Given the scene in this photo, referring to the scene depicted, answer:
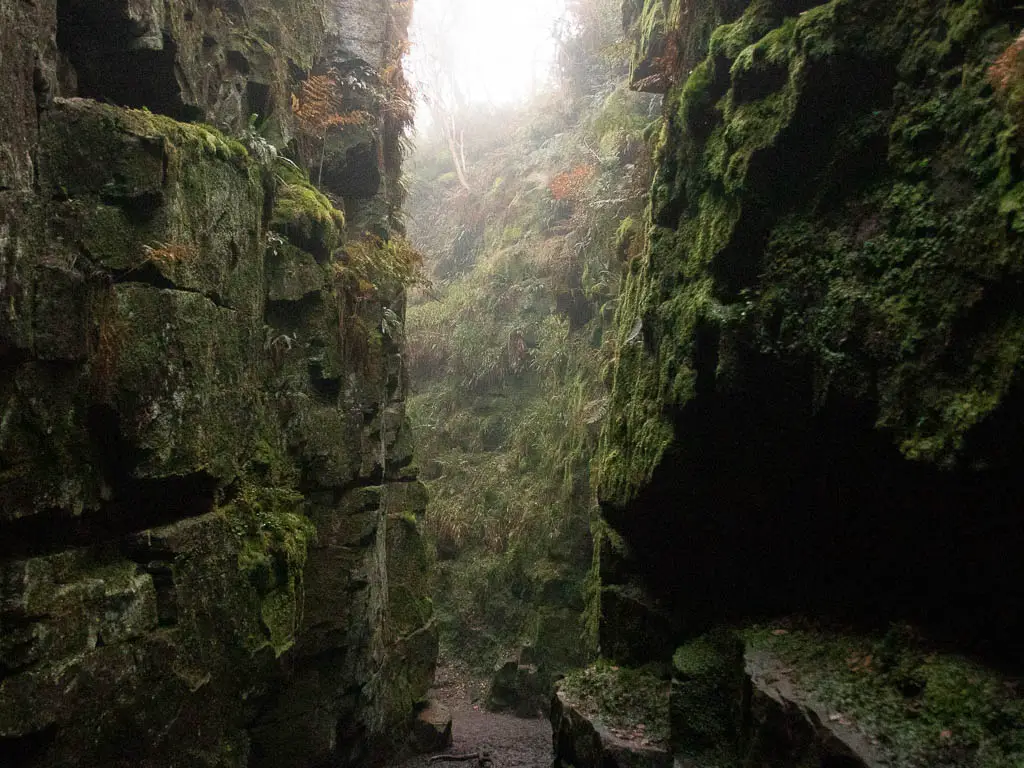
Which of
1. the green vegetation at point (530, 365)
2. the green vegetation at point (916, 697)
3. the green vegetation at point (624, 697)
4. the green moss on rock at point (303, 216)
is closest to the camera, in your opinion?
the green vegetation at point (916, 697)

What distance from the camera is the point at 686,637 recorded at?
757 cm

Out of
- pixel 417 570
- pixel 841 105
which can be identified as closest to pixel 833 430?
pixel 841 105

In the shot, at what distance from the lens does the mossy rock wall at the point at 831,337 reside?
436 cm

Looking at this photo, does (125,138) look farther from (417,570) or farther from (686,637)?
(417,570)

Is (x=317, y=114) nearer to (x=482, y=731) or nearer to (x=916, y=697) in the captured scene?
(x=916, y=697)

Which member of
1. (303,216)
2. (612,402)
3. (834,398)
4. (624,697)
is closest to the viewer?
(834,398)

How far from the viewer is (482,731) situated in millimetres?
12445

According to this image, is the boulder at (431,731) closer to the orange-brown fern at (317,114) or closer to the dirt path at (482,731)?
the dirt path at (482,731)

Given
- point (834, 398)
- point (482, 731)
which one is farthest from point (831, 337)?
point (482, 731)

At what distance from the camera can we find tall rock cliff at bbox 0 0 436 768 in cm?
459

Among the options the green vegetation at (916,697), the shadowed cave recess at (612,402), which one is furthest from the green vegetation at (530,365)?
the green vegetation at (916,697)

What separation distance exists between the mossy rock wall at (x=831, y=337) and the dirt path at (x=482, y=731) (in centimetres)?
435

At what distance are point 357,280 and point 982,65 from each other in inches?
298

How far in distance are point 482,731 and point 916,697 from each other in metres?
9.52
